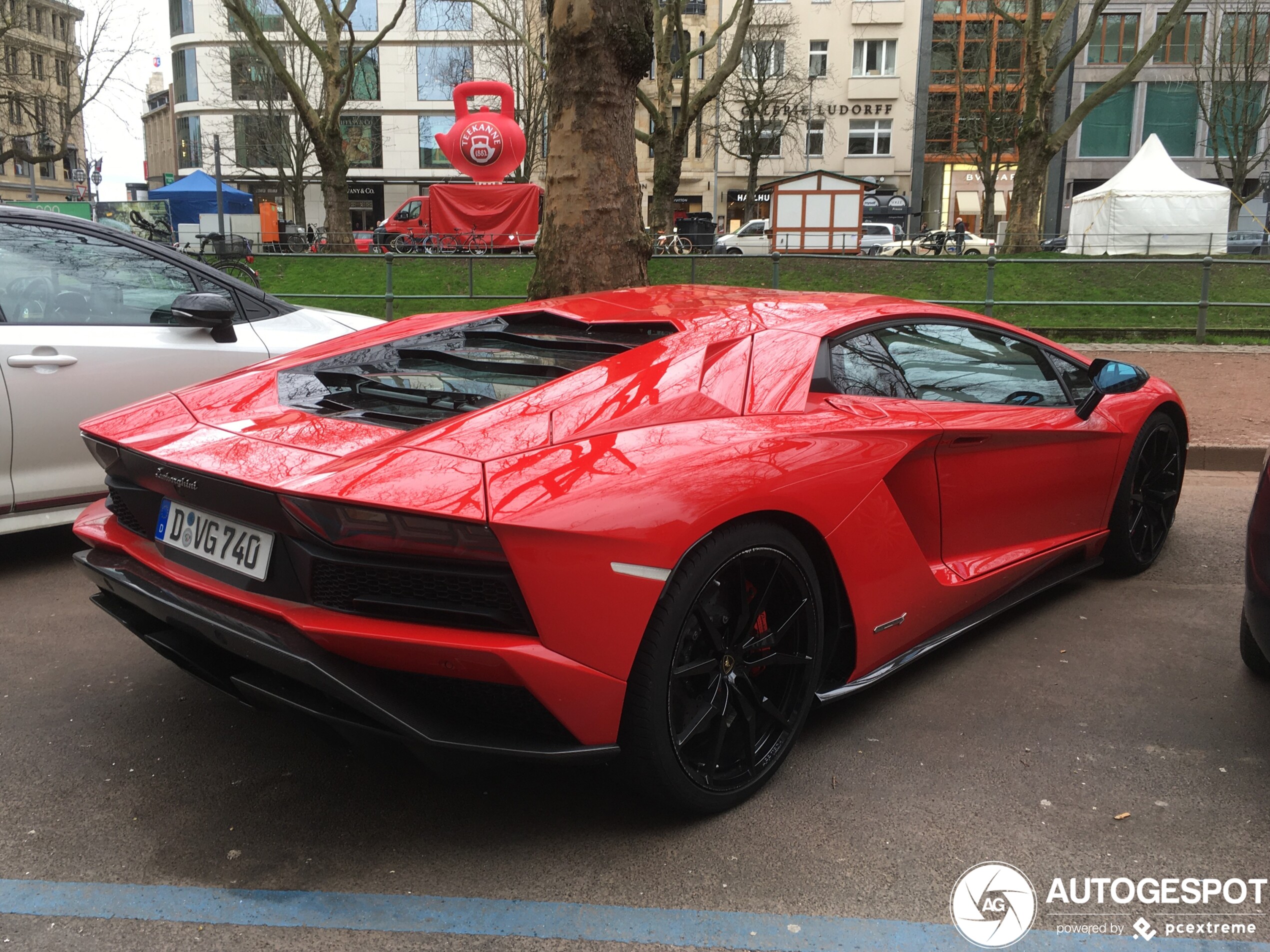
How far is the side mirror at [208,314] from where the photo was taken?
455cm

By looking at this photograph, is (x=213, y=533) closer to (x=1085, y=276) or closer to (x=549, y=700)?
(x=549, y=700)

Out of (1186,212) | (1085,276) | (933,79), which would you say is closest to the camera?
(1085,276)

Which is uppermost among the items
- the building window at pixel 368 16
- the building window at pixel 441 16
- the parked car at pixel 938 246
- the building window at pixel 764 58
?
the building window at pixel 368 16

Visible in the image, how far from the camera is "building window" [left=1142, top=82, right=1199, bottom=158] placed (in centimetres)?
4762

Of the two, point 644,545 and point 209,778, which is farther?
point 209,778

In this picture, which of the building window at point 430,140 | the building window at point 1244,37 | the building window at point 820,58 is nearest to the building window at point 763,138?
the building window at point 820,58

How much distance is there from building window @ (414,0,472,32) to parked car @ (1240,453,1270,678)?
167 ft

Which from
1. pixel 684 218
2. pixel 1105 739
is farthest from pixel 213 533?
pixel 684 218

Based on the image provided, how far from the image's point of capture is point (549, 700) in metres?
2.16

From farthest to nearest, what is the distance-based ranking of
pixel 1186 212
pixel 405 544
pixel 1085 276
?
pixel 1186 212 → pixel 1085 276 → pixel 405 544

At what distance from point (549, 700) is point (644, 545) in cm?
37

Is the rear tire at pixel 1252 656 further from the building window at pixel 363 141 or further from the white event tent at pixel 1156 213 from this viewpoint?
the building window at pixel 363 141

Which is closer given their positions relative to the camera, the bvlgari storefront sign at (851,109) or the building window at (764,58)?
the building window at (764,58)

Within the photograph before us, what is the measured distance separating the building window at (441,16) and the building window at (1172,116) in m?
31.1
